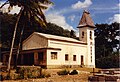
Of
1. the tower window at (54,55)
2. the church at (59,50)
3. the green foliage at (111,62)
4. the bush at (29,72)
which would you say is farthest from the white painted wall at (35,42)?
the bush at (29,72)

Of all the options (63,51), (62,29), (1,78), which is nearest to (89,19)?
(63,51)

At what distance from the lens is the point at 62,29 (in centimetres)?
4134

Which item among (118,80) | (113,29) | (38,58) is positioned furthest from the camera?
(113,29)

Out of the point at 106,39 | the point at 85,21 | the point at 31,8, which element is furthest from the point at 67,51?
the point at 106,39

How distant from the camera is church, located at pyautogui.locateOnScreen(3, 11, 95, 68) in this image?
25.0 metres

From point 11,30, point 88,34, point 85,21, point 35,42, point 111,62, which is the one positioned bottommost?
point 111,62

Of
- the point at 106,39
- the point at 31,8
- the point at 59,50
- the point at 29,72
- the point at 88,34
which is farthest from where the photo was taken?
the point at 106,39

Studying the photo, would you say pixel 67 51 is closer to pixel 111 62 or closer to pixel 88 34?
pixel 88 34

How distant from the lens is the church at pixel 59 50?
82.0 feet

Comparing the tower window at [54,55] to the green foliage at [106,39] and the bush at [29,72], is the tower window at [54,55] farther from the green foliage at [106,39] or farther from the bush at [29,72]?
the green foliage at [106,39]

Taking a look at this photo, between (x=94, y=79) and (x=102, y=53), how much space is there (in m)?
28.0

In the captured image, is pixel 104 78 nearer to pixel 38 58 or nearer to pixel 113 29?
pixel 38 58

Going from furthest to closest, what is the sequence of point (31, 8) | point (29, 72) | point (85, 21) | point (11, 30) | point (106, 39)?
point (106, 39), point (11, 30), point (85, 21), point (31, 8), point (29, 72)

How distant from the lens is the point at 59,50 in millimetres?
26031
